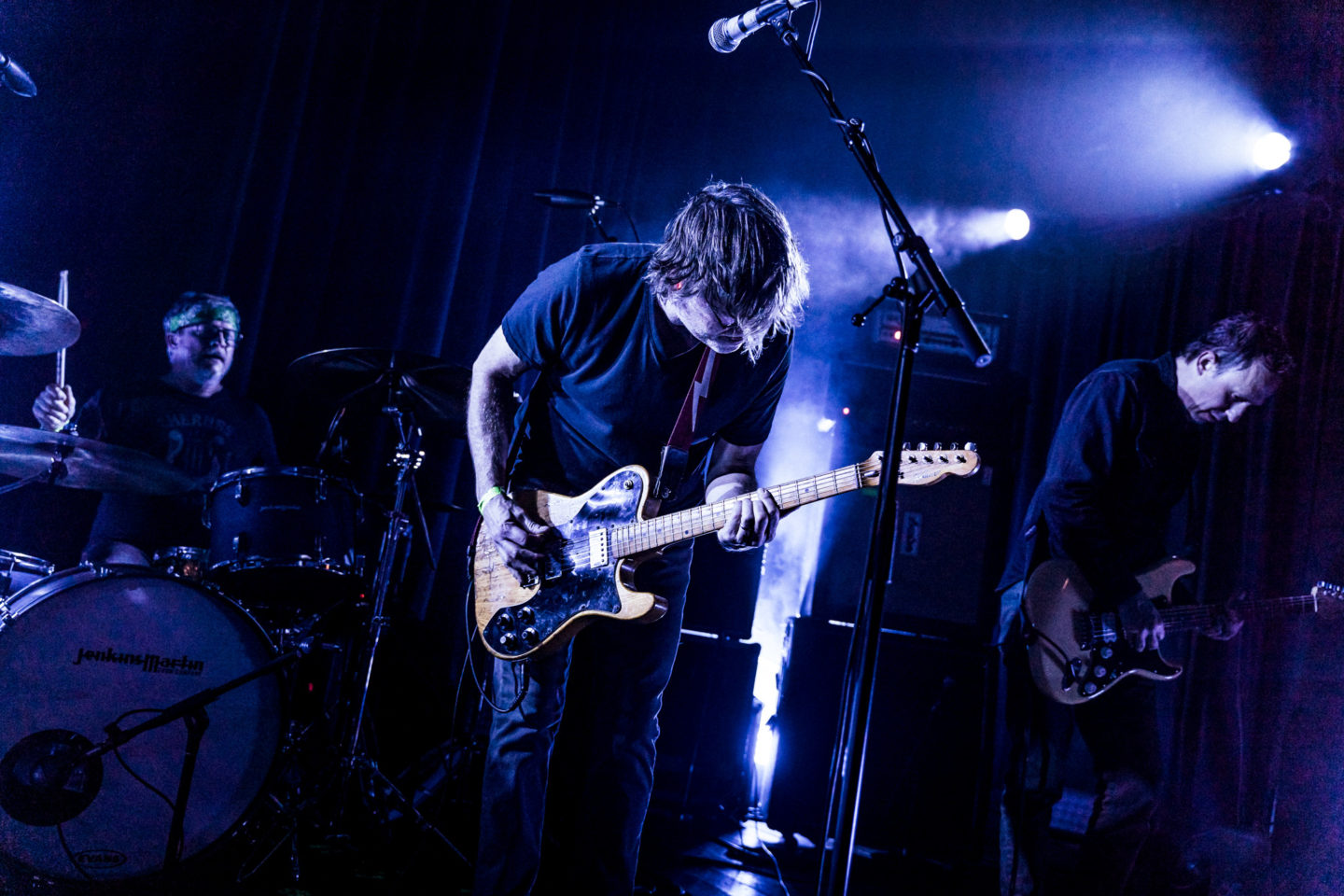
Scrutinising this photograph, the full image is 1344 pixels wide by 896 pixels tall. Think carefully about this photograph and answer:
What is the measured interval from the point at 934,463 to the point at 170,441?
3291 mm

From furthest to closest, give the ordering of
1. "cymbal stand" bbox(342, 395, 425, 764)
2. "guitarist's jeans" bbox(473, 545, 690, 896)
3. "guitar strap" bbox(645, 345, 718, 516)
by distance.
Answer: "cymbal stand" bbox(342, 395, 425, 764) → "guitar strap" bbox(645, 345, 718, 516) → "guitarist's jeans" bbox(473, 545, 690, 896)

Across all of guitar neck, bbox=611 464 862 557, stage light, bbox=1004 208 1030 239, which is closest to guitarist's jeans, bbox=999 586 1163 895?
guitar neck, bbox=611 464 862 557

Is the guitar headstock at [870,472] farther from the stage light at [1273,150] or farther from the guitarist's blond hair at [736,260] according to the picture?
the stage light at [1273,150]

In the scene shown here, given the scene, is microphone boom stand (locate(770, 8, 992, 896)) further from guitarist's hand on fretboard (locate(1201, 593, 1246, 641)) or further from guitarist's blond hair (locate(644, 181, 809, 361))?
guitarist's hand on fretboard (locate(1201, 593, 1246, 641))

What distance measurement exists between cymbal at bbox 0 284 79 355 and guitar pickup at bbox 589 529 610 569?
1.77 meters

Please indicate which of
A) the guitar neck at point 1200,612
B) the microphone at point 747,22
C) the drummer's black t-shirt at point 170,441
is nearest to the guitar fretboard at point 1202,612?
the guitar neck at point 1200,612

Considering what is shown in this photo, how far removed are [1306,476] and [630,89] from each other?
4410 mm

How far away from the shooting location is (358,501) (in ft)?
12.0

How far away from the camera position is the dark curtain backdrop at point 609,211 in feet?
13.2

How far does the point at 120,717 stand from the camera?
2.86m

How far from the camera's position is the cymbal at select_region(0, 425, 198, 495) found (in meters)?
2.88

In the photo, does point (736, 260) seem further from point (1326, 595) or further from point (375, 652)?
point (1326, 595)

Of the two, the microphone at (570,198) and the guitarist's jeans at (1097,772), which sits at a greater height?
the microphone at (570,198)

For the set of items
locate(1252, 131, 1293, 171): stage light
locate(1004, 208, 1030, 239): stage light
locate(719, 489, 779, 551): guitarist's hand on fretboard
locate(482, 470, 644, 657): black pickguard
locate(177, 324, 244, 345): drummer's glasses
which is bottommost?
locate(482, 470, 644, 657): black pickguard
